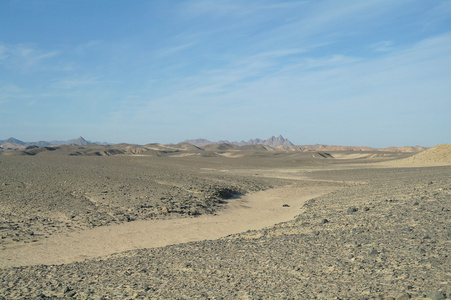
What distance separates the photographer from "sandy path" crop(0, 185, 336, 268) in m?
9.20

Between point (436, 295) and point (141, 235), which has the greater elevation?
point (436, 295)

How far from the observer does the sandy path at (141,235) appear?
920 centimetres

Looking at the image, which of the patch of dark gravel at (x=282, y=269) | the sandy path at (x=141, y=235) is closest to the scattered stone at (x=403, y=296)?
the patch of dark gravel at (x=282, y=269)

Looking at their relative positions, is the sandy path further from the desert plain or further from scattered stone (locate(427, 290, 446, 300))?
scattered stone (locate(427, 290, 446, 300))

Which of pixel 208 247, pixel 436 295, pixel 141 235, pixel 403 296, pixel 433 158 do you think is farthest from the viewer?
pixel 433 158

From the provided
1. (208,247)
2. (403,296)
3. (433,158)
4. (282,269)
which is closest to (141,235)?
(208,247)

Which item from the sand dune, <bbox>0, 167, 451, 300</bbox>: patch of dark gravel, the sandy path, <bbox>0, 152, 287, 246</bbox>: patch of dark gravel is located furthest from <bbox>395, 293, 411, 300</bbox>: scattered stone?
the sand dune

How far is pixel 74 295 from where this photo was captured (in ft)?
19.3

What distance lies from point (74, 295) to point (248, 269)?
3.05 meters

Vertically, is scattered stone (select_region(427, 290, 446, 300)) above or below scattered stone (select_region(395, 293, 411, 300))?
above

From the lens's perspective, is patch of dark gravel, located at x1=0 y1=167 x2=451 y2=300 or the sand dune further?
the sand dune

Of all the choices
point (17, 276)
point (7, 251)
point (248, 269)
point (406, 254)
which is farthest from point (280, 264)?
point (7, 251)

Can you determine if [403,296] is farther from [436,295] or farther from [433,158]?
[433,158]

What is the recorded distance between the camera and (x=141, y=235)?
37.8ft
